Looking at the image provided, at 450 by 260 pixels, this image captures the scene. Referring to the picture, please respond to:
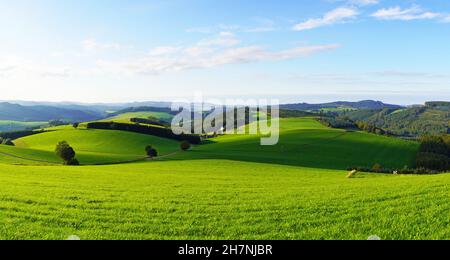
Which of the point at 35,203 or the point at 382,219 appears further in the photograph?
the point at 35,203

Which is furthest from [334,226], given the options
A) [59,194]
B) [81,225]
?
[59,194]

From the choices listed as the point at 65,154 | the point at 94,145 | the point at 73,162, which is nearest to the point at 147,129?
the point at 94,145

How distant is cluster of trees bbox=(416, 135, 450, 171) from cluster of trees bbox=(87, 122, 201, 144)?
71253 mm

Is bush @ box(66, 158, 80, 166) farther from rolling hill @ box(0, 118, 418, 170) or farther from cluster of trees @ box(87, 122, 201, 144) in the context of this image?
cluster of trees @ box(87, 122, 201, 144)

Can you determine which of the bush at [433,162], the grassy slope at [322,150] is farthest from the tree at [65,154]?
the bush at [433,162]

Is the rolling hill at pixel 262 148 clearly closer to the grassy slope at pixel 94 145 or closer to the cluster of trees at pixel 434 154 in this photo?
the grassy slope at pixel 94 145

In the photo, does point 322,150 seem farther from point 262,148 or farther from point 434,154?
point 434,154

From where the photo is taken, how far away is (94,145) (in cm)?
12100

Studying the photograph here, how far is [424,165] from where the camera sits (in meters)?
102

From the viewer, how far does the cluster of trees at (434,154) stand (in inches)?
4016

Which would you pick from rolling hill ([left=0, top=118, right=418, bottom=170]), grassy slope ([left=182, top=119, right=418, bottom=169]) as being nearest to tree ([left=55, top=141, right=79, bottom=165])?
rolling hill ([left=0, top=118, right=418, bottom=170])
